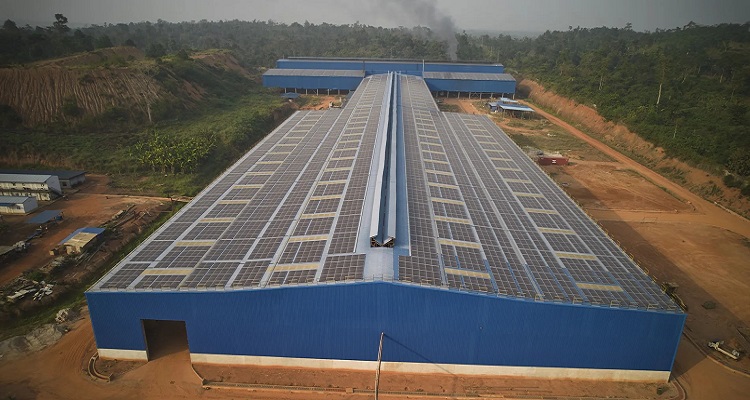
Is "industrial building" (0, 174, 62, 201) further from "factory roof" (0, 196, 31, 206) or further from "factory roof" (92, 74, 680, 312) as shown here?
"factory roof" (92, 74, 680, 312)

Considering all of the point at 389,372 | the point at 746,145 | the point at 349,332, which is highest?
the point at 746,145

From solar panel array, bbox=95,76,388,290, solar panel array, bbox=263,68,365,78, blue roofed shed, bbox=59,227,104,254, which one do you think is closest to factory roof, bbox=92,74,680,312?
solar panel array, bbox=95,76,388,290

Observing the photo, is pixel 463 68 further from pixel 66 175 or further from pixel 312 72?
pixel 66 175

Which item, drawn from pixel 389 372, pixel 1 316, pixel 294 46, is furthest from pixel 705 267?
pixel 294 46

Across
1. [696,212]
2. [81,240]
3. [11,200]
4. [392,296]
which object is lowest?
[696,212]

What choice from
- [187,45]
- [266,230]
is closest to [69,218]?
[266,230]

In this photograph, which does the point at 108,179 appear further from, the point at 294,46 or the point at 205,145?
the point at 294,46
